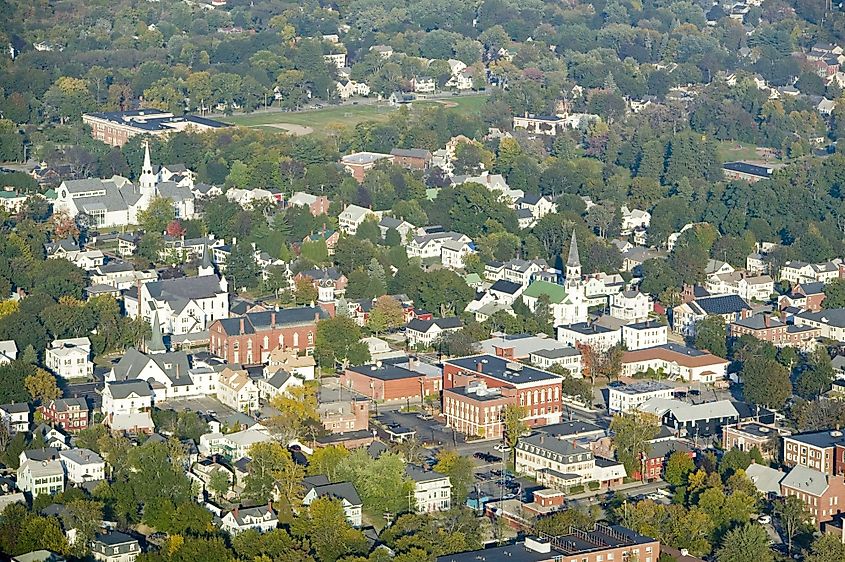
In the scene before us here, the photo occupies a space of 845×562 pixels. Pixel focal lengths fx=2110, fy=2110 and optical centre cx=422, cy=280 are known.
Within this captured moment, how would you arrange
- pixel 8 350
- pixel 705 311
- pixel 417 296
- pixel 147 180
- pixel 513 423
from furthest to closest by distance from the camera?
pixel 147 180, pixel 417 296, pixel 705 311, pixel 8 350, pixel 513 423

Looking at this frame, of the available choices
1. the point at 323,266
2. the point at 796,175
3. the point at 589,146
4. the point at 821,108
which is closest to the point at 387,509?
the point at 323,266

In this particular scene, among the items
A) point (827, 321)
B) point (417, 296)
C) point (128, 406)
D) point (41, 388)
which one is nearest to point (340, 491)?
point (128, 406)

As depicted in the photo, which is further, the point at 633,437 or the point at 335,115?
the point at 335,115

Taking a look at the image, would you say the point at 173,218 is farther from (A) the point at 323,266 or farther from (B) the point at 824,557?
(B) the point at 824,557

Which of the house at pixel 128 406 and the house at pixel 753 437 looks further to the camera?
the house at pixel 128 406

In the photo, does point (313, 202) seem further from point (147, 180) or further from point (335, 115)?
point (335, 115)

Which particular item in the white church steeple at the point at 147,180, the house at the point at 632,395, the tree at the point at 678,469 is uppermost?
the tree at the point at 678,469

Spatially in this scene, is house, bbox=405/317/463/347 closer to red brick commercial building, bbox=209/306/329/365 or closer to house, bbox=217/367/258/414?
red brick commercial building, bbox=209/306/329/365

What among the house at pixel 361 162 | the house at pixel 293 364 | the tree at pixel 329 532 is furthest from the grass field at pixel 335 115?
the tree at pixel 329 532

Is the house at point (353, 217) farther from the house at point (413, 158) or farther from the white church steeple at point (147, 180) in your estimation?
the house at point (413, 158)
